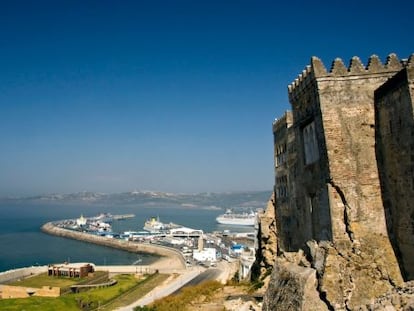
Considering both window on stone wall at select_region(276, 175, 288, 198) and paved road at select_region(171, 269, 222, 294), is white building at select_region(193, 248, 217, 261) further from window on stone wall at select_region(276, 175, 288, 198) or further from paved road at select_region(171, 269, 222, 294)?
window on stone wall at select_region(276, 175, 288, 198)

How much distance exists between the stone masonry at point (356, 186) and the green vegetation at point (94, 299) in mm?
42266

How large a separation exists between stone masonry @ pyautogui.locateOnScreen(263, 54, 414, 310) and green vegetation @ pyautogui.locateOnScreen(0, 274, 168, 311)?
139 ft

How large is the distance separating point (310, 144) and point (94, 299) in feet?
158

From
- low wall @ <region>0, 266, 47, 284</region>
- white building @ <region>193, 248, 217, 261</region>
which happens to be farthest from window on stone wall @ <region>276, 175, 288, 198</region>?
white building @ <region>193, 248, 217, 261</region>

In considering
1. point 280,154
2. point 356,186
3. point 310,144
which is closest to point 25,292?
point 280,154

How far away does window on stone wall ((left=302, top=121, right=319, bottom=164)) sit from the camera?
61.8ft

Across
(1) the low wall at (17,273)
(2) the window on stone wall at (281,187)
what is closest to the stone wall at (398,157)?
(2) the window on stone wall at (281,187)

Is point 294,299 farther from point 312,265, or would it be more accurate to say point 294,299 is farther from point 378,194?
point 378,194

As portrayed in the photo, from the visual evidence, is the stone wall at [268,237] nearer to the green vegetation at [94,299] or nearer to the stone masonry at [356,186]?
the stone masonry at [356,186]

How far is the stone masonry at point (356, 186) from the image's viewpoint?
14.9 m

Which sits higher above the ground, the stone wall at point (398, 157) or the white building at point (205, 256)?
the stone wall at point (398, 157)

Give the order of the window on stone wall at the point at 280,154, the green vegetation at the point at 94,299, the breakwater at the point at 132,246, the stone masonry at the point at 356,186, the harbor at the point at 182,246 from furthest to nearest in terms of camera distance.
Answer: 1. the breakwater at the point at 132,246
2. the harbor at the point at 182,246
3. the green vegetation at the point at 94,299
4. the window on stone wall at the point at 280,154
5. the stone masonry at the point at 356,186

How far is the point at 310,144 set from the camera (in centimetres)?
1945

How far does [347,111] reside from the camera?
17.0 meters
